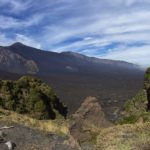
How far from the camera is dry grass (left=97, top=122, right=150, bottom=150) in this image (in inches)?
826

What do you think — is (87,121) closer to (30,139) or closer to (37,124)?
(37,124)

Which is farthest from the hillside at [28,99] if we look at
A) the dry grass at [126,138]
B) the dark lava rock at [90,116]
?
the dry grass at [126,138]

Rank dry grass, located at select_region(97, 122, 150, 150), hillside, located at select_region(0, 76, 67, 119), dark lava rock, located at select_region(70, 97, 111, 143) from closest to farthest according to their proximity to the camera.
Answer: dry grass, located at select_region(97, 122, 150, 150), dark lava rock, located at select_region(70, 97, 111, 143), hillside, located at select_region(0, 76, 67, 119)

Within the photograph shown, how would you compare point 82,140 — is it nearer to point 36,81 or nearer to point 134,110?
point 134,110

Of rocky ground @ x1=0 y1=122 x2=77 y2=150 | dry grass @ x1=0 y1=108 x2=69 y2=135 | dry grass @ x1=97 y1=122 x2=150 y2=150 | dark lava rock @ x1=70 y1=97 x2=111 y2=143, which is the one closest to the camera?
dry grass @ x1=97 y1=122 x2=150 y2=150

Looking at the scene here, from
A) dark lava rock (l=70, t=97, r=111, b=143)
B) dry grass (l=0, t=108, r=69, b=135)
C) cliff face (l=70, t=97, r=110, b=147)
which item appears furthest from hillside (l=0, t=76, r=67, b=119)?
dry grass (l=0, t=108, r=69, b=135)

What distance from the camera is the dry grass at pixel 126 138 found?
20984 mm

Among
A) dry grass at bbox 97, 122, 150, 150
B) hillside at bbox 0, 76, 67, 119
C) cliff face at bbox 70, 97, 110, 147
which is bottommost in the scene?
dry grass at bbox 97, 122, 150, 150

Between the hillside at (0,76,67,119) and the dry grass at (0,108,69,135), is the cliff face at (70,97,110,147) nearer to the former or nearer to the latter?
the dry grass at (0,108,69,135)

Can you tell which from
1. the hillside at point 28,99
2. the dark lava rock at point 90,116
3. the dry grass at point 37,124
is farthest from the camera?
the hillside at point 28,99

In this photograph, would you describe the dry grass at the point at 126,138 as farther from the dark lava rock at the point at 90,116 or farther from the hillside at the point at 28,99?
the hillside at the point at 28,99

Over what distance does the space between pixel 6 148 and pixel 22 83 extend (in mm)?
26254

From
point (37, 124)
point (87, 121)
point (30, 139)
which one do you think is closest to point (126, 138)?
point (30, 139)

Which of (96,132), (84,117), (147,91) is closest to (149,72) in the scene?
(147,91)
